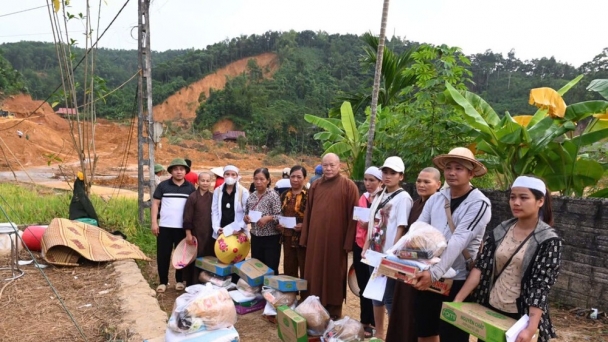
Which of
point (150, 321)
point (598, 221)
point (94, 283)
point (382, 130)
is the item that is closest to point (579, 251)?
point (598, 221)

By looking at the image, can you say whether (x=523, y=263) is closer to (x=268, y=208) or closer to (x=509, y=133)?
(x=268, y=208)

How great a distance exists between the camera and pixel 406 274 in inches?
92.7

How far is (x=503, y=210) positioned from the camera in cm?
501

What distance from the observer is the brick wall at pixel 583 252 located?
4141 millimetres

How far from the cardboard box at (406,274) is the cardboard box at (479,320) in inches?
8.7

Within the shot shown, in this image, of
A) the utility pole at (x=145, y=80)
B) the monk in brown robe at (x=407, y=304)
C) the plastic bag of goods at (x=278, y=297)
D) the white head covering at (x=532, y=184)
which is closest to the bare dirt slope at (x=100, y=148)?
the utility pole at (x=145, y=80)

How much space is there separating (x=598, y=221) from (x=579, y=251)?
367 millimetres

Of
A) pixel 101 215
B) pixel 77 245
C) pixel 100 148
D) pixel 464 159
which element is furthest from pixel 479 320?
pixel 100 148

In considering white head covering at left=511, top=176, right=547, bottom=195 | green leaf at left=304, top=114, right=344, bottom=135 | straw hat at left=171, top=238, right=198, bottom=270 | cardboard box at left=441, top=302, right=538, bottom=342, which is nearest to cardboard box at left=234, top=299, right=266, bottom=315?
straw hat at left=171, top=238, right=198, bottom=270

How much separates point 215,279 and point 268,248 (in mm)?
638

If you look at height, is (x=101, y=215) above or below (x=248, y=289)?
below

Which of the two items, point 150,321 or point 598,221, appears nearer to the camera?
point 150,321

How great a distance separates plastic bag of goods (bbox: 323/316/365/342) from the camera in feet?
10.5

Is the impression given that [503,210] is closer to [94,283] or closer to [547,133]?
[547,133]
